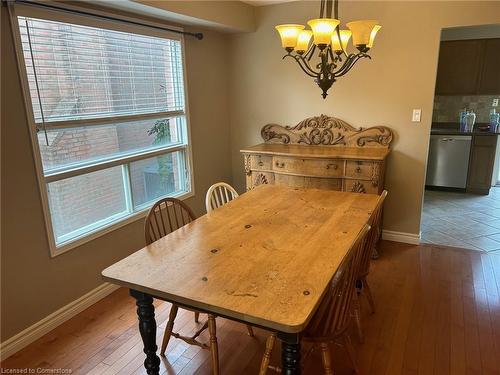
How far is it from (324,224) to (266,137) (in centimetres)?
215

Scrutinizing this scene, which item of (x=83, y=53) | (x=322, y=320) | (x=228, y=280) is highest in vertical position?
(x=83, y=53)

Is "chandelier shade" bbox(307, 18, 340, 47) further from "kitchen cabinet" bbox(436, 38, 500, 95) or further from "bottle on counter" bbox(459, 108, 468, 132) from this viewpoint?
"bottle on counter" bbox(459, 108, 468, 132)

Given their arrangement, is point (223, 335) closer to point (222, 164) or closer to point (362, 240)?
point (362, 240)

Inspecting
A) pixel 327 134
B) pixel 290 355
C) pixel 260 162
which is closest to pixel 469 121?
pixel 327 134

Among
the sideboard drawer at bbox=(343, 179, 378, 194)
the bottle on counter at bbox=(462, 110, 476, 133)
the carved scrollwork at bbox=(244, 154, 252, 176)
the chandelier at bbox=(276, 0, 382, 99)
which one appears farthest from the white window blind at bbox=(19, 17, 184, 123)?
the bottle on counter at bbox=(462, 110, 476, 133)

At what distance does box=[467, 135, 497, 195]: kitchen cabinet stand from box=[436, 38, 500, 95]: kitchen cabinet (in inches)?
26.2

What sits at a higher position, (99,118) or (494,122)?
(99,118)

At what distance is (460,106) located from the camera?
529cm

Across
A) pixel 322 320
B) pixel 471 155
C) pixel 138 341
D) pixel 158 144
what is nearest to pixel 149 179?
pixel 158 144

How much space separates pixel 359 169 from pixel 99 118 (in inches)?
84.0

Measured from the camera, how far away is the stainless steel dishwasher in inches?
194

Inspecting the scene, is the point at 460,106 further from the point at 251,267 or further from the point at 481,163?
the point at 251,267

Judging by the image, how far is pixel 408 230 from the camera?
3576 mm

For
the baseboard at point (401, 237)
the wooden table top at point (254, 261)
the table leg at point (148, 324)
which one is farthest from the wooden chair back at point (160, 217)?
the baseboard at point (401, 237)
